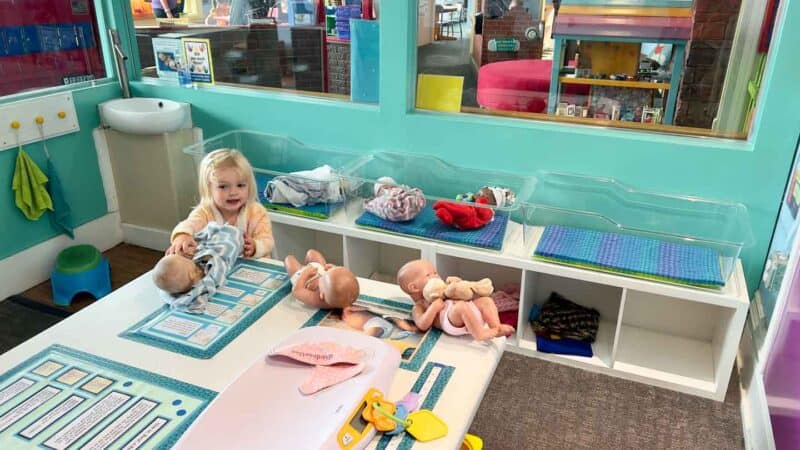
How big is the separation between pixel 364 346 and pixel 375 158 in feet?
4.84

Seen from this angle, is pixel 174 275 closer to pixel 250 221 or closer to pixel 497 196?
pixel 250 221

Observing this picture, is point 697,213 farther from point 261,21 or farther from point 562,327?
point 261,21

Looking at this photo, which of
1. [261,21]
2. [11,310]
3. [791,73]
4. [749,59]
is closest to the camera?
[791,73]

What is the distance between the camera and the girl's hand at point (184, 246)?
1.74m

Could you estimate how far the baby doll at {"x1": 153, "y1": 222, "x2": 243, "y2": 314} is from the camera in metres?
1.58

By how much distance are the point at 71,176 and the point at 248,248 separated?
1.56 m

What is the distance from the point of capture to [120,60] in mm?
3051

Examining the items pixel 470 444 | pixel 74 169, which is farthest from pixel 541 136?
pixel 74 169

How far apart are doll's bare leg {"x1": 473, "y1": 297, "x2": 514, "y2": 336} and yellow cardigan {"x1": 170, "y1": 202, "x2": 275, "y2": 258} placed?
0.76 m

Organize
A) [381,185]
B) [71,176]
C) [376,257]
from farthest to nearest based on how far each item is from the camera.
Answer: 1. [71,176]
2. [376,257]
3. [381,185]

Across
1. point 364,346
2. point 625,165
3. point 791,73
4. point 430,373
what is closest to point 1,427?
point 364,346

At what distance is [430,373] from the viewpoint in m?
1.33

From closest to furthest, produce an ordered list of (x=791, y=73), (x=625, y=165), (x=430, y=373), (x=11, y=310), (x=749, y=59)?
(x=430, y=373)
(x=791, y=73)
(x=749, y=59)
(x=625, y=165)
(x=11, y=310)

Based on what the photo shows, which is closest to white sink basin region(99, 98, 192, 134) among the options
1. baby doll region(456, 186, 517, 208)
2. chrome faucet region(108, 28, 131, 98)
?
chrome faucet region(108, 28, 131, 98)
